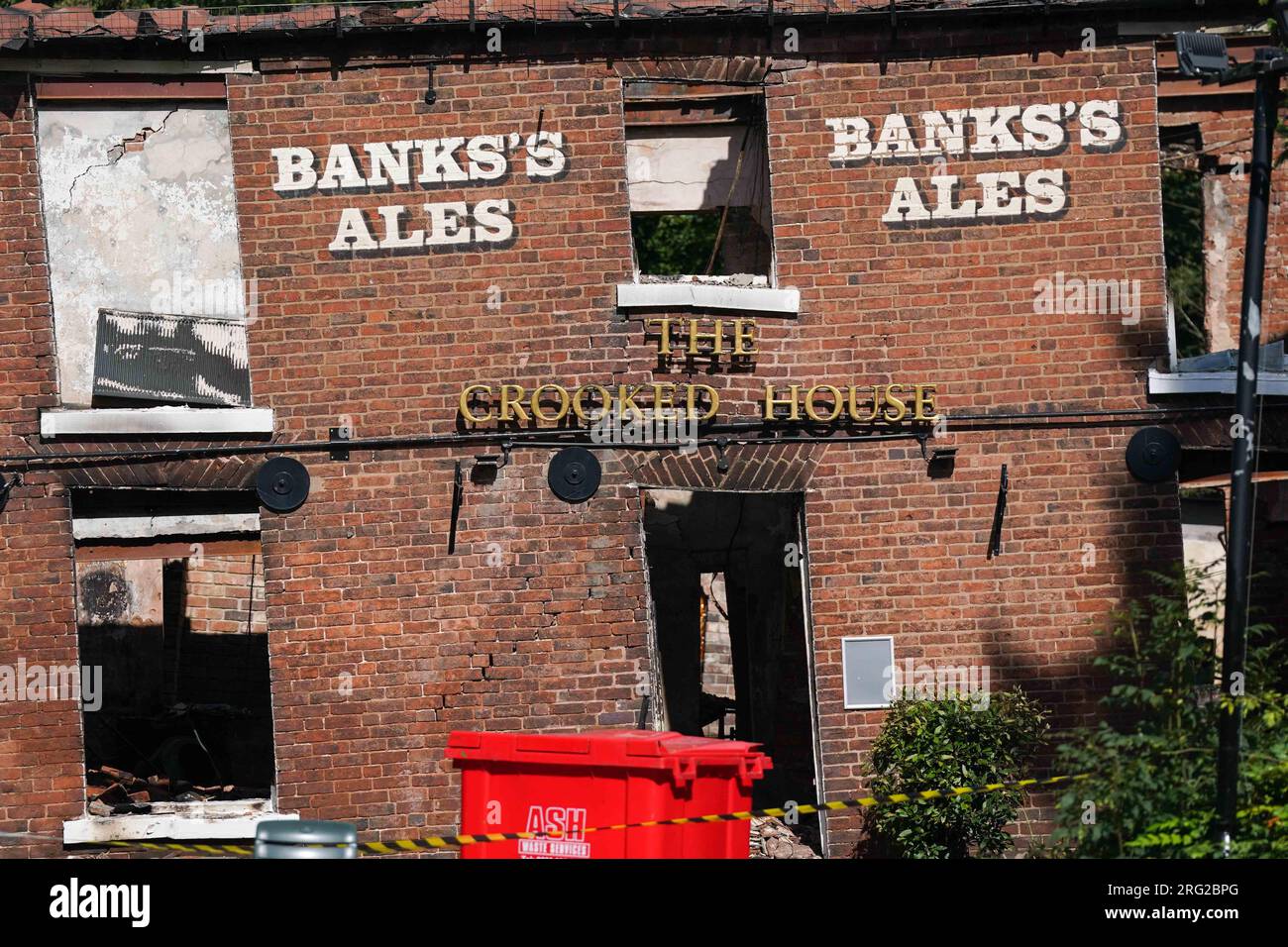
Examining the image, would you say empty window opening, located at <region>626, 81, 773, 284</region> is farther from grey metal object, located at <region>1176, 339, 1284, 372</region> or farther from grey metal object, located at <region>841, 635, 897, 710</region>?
grey metal object, located at <region>1176, 339, 1284, 372</region>

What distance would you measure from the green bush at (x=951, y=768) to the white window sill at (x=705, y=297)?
3077 mm

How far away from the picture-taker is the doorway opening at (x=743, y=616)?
1509 centimetres

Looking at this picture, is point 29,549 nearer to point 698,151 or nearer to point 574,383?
point 574,383

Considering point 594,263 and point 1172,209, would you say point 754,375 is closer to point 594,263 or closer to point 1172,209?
point 594,263

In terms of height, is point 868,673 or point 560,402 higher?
point 560,402

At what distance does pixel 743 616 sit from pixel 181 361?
660 cm

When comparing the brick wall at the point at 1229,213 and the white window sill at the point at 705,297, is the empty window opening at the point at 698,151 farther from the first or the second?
the brick wall at the point at 1229,213

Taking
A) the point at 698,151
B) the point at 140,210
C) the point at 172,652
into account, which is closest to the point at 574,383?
the point at 698,151

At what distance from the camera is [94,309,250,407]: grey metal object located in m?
12.1

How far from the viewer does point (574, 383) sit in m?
11.9

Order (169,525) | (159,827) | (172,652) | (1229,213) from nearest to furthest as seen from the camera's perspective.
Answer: (159,827) < (169,525) < (1229,213) < (172,652)

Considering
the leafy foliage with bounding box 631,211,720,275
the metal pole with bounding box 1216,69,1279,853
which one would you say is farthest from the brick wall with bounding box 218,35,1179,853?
the leafy foliage with bounding box 631,211,720,275

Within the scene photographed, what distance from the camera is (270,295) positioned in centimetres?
1201

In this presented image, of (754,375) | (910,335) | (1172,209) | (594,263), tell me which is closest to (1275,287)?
(910,335)
